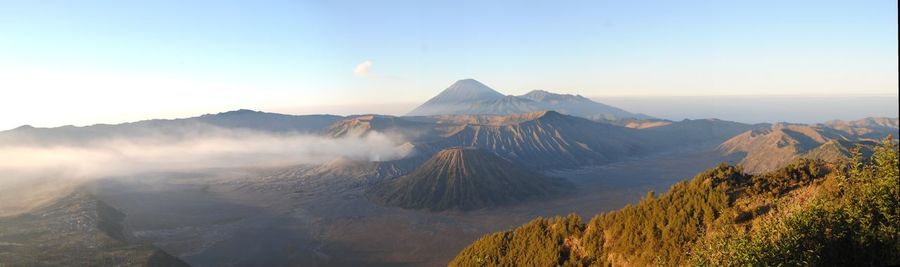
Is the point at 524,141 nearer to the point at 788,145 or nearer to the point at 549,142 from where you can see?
the point at 549,142

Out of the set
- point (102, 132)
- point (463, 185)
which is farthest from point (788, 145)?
point (102, 132)

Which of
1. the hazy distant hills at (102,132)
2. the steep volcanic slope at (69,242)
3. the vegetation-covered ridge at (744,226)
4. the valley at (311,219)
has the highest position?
the hazy distant hills at (102,132)

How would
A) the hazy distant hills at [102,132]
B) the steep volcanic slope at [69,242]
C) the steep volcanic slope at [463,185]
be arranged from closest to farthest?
the steep volcanic slope at [69,242] < the steep volcanic slope at [463,185] < the hazy distant hills at [102,132]

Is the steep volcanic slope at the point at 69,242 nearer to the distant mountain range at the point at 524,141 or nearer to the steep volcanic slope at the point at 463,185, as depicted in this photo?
the steep volcanic slope at the point at 463,185

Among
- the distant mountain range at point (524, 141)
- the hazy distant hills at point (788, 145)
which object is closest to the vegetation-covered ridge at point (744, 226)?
the distant mountain range at point (524, 141)

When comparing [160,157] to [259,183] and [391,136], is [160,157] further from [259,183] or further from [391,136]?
[391,136]

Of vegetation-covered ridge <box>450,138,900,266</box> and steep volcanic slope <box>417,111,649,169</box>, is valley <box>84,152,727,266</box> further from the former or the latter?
vegetation-covered ridge <box>450,138,900,266</box>

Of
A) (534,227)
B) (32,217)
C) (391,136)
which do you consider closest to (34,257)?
(32,217)
